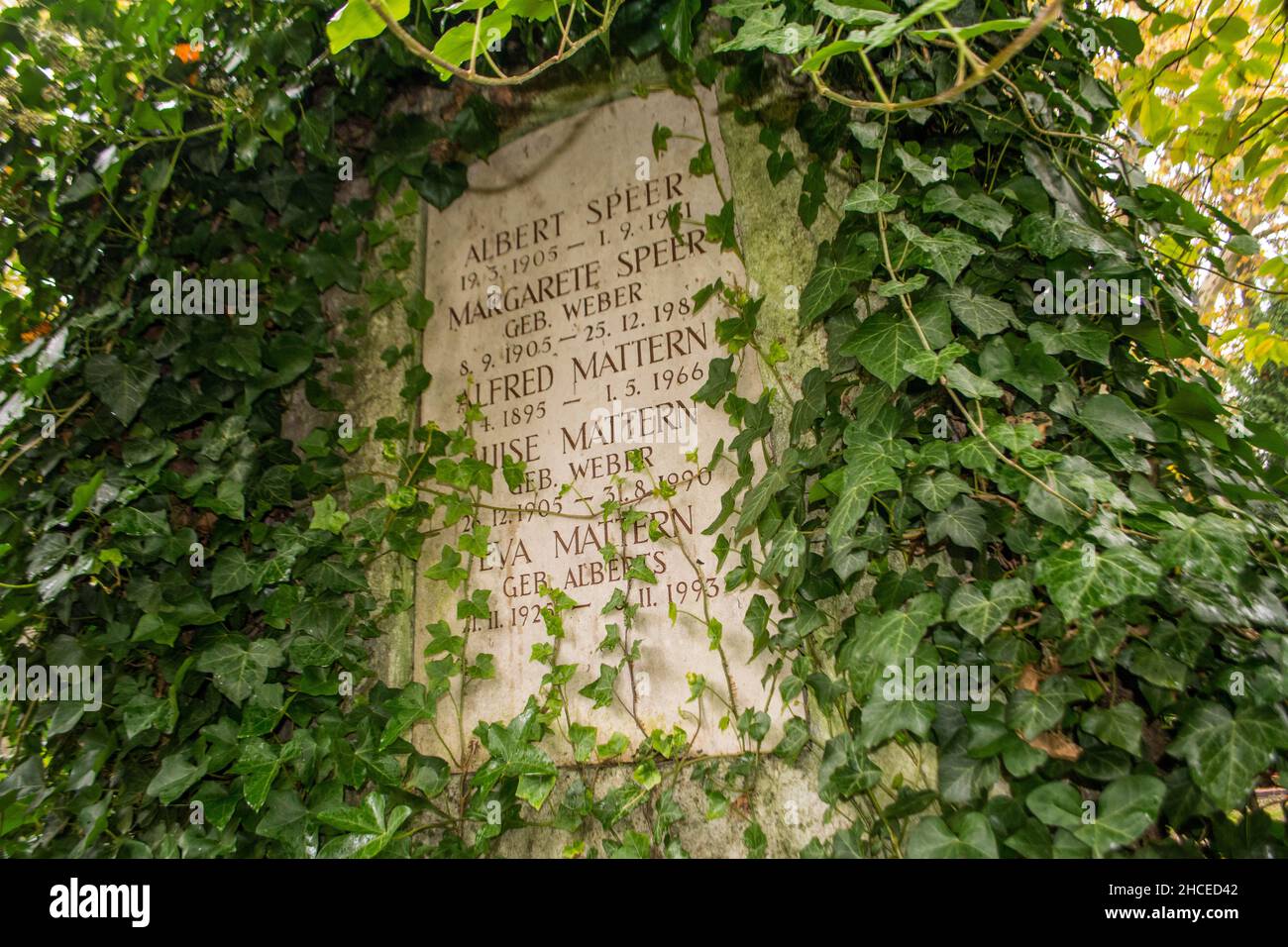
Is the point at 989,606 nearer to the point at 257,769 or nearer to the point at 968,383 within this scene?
the point at 968,383

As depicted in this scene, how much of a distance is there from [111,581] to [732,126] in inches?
91.1

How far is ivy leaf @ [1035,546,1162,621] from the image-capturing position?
1525mm

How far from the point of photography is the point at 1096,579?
1.55 metres

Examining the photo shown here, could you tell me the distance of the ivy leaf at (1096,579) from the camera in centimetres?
153

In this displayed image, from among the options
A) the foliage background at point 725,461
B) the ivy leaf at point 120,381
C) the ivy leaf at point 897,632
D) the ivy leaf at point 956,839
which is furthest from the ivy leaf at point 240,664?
the ivy leaf at point 956,839

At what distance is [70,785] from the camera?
2.50 m

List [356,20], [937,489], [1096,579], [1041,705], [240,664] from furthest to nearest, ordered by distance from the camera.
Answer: [240,664]
[937,489]
[1041,705]
[1096,579]
[356,20]

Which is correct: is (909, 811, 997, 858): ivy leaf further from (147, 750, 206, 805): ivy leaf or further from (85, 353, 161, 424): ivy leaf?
(85, 353, 161, 424): ivy leaf

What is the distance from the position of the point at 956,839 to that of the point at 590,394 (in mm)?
1597

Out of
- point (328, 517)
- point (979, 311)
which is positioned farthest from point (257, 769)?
point (979, 311)

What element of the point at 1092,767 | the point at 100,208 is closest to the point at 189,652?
the point at 100,208

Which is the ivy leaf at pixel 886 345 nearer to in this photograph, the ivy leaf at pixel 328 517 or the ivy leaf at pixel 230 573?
the ivy leaf at pixel 328 517

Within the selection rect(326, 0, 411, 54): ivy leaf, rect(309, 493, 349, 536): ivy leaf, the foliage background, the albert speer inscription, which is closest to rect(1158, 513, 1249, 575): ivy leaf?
the foliage background

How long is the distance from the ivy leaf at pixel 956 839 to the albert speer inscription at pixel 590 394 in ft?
2.16
